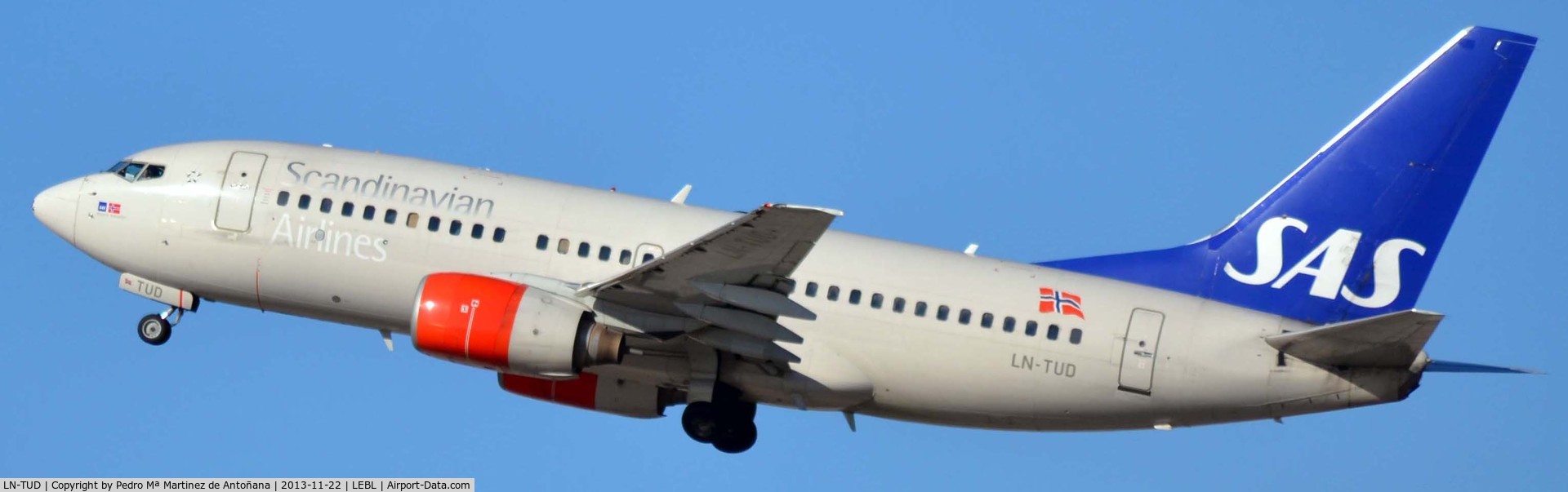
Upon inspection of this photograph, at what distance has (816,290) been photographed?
125 feet

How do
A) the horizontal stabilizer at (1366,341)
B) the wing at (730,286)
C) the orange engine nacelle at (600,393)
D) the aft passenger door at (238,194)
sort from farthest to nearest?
the orange engine nacelle at (600,393) → the aft passenger door at (238,194) → the horizontal stabilizer at (1366,341) → the wing at (730,286)

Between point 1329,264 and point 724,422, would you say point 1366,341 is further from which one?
point 724,422

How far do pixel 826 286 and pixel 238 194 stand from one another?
35.4 feet

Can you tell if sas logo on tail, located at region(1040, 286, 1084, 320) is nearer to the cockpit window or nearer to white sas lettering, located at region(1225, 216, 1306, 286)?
white sas lettering, located at region(1225, 216, 1306, 286)

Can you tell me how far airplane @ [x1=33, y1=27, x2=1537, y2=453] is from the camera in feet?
121

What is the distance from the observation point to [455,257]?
38.6 metres

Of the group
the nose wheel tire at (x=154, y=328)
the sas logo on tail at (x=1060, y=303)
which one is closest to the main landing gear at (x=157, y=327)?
the nose wheel tire at (x=154, y=328)

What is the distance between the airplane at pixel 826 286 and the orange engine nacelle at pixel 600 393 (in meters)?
0.05

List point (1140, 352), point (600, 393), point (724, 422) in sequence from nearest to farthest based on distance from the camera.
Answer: point (1140, 352) < point (724, 422) < point (600, 393)

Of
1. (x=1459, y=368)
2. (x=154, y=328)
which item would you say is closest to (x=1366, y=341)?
(x=1459, y=368)

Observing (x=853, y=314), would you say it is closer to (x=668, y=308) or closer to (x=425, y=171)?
(x=668, y=308)

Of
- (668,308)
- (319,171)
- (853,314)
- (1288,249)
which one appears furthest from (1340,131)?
(319,171)

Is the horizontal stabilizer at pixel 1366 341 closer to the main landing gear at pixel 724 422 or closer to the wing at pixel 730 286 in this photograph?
the wing at pixel 730 286

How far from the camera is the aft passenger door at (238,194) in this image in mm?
39500
